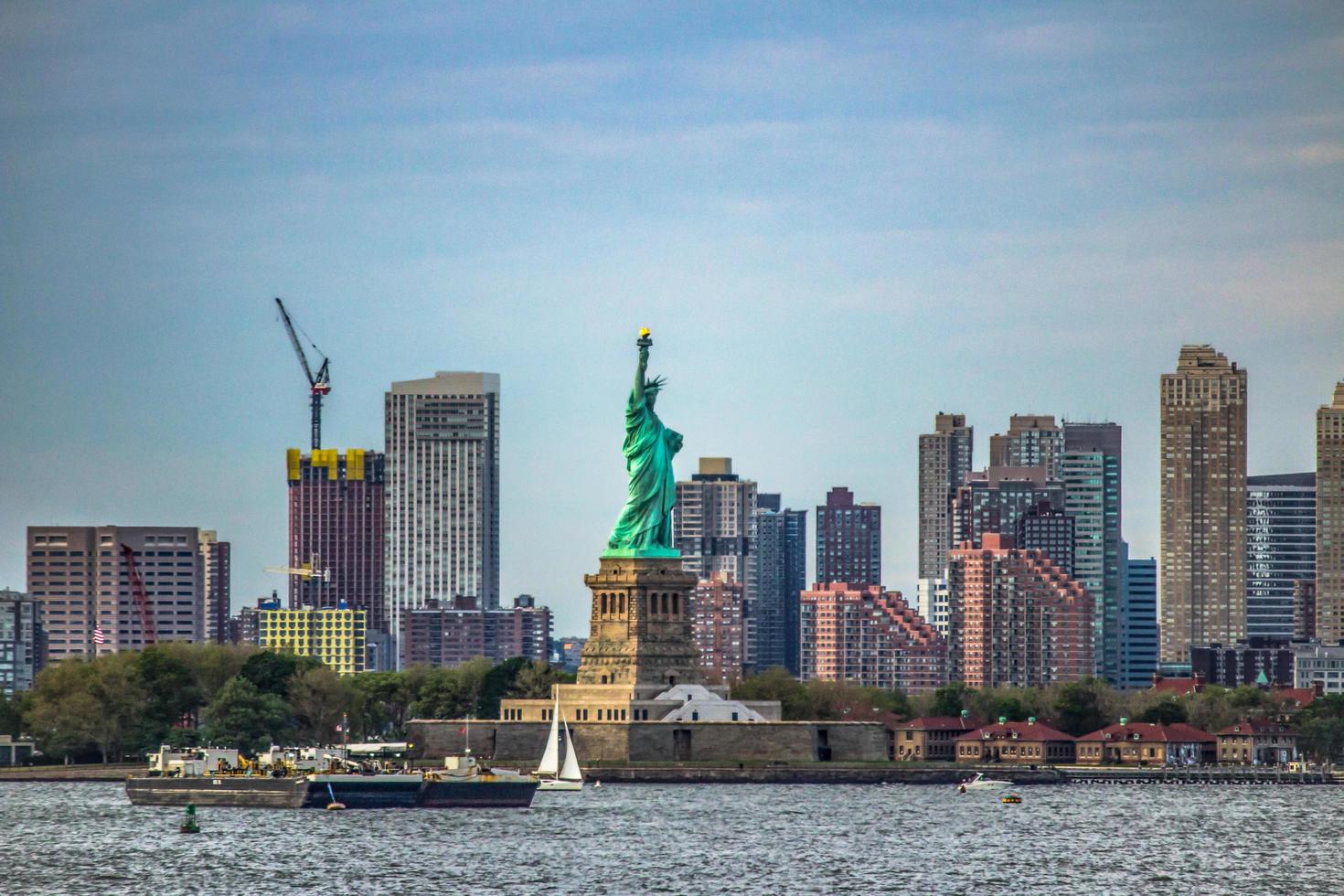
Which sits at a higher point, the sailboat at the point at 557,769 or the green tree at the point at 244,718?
the green tree at the point at 244,718

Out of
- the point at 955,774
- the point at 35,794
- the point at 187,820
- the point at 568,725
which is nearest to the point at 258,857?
the point at 187,820

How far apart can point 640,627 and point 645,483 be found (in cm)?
951

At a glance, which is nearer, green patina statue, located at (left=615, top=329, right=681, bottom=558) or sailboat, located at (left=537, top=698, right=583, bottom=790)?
sailboat, located at (left=537, top=698, right=583, bottom=790)

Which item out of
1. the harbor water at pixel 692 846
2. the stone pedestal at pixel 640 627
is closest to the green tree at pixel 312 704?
the stone pedestal at pixel 640 627

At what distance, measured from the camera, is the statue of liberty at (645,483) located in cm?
18825

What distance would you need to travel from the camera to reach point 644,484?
189 meters

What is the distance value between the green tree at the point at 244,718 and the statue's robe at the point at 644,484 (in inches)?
927

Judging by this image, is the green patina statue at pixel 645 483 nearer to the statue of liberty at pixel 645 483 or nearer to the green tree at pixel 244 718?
the statue of liberty at pixel 645 483

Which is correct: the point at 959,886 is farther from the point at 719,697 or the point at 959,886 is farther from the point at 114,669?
the point at 114,669

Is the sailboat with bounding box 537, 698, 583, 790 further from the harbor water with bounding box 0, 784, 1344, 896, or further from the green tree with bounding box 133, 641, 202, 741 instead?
the green tree with bounding box 133, 641, 202, 741

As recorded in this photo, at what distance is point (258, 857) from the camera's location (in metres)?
120

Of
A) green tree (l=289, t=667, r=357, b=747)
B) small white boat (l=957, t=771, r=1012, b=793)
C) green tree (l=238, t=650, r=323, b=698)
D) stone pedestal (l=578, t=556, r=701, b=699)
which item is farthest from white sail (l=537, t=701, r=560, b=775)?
green tree (l=238, t=650, r=323, b=698)

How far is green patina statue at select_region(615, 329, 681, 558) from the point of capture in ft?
618

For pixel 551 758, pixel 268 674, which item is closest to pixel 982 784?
pixel 551 758
